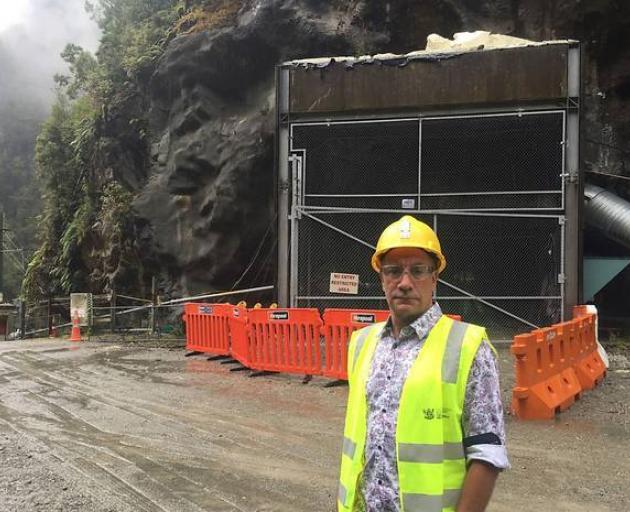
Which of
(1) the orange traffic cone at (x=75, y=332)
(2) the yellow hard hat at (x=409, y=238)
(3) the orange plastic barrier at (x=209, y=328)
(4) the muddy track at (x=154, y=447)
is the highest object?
(2) the yellow hard hat at (x=409, y=238)

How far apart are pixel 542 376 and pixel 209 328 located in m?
7.09

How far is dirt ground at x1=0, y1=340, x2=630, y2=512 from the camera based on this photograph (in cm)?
448

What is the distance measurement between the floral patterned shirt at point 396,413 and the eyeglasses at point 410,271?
0.13 metres

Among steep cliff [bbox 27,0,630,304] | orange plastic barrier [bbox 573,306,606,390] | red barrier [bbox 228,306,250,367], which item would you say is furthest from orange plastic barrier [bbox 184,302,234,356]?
orange plastic barrier [bbox 573,306,606,390]

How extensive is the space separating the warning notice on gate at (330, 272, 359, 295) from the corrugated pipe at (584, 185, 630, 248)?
6.14m

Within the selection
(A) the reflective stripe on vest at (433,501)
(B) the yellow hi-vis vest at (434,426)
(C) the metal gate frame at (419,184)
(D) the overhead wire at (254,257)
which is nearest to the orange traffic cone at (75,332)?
(D) the overhead wire at (254,257)

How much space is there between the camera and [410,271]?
2.10m

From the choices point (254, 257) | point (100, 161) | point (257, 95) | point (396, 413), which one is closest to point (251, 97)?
point (257, 95)

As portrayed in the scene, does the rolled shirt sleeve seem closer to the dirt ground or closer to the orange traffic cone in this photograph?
the dirt ground

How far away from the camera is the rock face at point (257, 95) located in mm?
16734

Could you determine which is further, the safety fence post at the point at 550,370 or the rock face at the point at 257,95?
the rock face at the point at 257,95

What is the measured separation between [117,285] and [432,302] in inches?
779

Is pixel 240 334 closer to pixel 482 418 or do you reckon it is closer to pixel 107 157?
pixel 482 418

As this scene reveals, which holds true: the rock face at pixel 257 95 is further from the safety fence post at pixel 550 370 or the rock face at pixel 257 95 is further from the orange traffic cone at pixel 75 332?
the safety fence post at pixel 550 370
